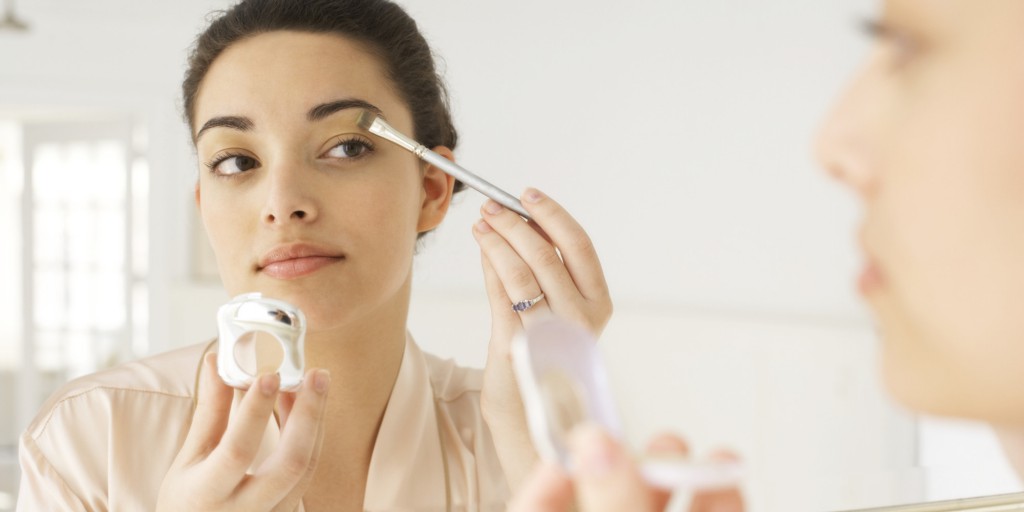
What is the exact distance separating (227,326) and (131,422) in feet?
0.54

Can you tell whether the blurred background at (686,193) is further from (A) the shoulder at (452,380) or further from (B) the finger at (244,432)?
(B) the finger at (244,432)

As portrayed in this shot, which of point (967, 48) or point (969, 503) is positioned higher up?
point (967, 48)

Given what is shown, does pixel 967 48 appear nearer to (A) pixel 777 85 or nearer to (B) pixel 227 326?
(B) pixel 227 326

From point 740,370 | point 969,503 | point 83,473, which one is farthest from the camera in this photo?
point 740,370

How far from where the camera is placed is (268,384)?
38 centimetres

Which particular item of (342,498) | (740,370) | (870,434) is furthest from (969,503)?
(740,370)

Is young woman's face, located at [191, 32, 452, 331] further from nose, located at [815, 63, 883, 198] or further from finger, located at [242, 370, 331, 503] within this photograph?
nose, located at [815, 63, 883, 198]

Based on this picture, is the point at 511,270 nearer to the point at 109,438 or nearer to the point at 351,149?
the point at 351,149

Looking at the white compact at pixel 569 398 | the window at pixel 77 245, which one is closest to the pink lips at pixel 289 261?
the white compact at pixel 569 398

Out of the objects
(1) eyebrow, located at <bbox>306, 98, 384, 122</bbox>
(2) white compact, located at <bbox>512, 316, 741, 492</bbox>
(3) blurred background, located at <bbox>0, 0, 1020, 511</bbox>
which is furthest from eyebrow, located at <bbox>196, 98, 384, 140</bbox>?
(3) blurred background, located at <bbox>0, 0, 1020, 511</bbox>

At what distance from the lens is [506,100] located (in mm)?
1322

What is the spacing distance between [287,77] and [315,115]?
0.02 m

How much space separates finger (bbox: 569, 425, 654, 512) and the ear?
359 mm

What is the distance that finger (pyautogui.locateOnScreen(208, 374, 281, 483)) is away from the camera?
1.24 feet
